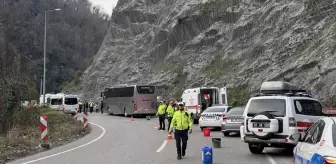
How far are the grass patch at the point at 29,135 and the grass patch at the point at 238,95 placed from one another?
47.7 ft

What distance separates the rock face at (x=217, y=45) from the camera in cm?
3622

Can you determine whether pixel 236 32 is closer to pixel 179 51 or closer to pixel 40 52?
pixel 179 51

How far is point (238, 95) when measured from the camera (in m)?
40.6

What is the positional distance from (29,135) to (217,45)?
33108 millimetres

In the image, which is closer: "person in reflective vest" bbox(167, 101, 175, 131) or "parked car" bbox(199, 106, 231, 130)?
"person in reflective vest" bbox(167, 101, 175, 131)

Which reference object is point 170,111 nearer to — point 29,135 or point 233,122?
point 233,122

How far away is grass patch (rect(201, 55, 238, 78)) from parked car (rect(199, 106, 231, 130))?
1944 cm

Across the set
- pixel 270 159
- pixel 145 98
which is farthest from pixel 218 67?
pixel 270 159

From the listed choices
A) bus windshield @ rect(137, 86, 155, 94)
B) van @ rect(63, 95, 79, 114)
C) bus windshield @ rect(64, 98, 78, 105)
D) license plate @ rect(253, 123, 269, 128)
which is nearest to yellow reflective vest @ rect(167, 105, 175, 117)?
license plate @ rect(253, 123, 269, 128)

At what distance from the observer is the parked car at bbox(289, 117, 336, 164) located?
245 inches

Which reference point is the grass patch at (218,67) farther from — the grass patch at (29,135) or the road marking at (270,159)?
the road marking at (270,159)

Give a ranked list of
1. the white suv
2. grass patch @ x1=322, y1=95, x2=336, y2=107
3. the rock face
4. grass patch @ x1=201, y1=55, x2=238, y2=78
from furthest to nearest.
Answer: grass patch @ x1=201, y1=55, x2=238, y2=78 < the rock face < grass patch @ x1=322, y1=95, x2=336, y2=107 < the white suv

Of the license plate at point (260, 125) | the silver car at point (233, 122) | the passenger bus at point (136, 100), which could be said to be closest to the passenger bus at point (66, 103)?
the passenger bus at point (136, 100)

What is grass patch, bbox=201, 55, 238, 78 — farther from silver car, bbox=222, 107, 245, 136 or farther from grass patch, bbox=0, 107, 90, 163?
silver car, bbox=222, 107, 245, 136
